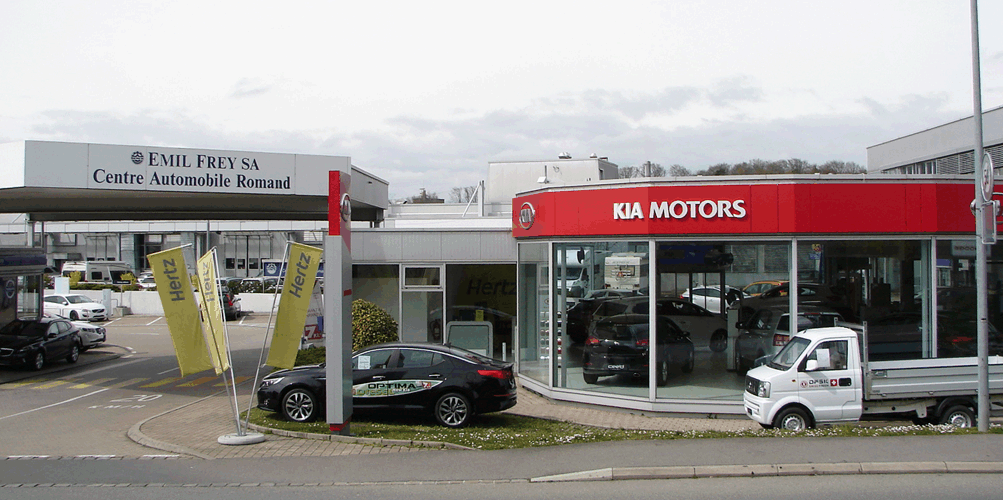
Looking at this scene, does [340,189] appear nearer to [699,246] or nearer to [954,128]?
[699,246]

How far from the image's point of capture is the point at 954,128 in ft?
105

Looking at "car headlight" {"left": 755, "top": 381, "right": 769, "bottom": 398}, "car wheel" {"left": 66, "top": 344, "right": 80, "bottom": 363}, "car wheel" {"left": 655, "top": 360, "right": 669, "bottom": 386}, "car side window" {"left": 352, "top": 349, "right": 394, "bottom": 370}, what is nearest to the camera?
"car headlight" {"left": 755, "top": 381, "right": 769, "bottom": 398}

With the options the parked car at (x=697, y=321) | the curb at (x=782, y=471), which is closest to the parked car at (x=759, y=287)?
the parked car at (x=697, y=321)

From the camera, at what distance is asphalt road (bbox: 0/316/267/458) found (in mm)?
12039

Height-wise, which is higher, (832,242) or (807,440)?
(832,242)

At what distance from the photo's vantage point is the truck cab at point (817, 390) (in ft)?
38.7

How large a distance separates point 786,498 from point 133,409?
45.8ft

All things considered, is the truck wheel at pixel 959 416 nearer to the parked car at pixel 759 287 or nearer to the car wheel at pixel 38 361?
the parked car at pixel 759 287

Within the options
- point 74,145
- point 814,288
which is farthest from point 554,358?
point 74,145

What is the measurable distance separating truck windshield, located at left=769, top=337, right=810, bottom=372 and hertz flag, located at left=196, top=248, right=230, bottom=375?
9.14 meters

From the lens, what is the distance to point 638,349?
14.5 m

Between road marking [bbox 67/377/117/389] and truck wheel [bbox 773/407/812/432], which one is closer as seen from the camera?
truck wheel [bbox 773/407/812/432]

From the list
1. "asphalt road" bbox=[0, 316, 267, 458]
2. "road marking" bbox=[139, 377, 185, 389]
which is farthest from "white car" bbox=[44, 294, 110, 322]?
"road marking" bbox=[139, 377, 185, 389]

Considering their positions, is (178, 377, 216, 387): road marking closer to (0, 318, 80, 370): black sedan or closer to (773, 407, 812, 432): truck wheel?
(0, 318, 80, 370): black sedan
